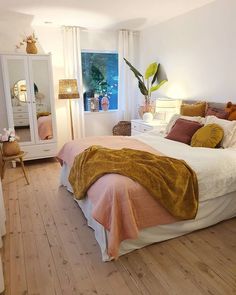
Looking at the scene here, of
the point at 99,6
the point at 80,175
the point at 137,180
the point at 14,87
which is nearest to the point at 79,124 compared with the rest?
the point at 14,87

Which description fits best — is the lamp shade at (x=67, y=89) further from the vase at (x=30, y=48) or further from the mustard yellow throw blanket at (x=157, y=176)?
the mustard yellow throw blanket at (x=157, y=176)

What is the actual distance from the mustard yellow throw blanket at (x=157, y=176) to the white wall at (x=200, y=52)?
1.71m

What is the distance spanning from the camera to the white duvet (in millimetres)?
2336

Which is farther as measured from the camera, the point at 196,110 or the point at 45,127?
the point at 45,127

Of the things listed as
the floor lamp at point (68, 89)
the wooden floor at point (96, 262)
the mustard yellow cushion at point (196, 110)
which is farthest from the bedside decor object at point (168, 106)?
the wooden floor at point (96, 262)

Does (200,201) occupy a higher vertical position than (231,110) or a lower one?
lower

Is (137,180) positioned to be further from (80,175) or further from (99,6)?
(99,6)

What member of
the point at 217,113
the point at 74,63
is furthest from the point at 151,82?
the point at 217,113

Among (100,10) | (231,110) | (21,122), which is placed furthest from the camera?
(21,122)

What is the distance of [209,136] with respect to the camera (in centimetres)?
292

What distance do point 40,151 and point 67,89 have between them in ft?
3.95

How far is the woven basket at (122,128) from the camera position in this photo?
5.23m

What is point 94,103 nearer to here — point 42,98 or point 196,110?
point 42,98

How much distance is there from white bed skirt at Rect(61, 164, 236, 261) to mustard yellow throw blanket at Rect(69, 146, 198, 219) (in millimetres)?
163
